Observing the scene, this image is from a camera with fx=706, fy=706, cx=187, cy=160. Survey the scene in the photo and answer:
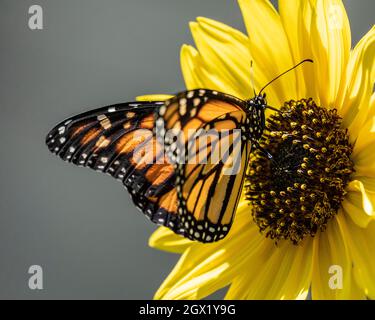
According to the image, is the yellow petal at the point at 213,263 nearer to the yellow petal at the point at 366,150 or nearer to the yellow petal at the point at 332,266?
the yellow petal at the point at 332,266

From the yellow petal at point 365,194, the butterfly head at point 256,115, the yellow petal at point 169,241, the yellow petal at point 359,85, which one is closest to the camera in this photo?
the yellow petal at point 365,194

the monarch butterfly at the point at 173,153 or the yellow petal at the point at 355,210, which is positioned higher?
the monarch butterfly at the point at 173,153

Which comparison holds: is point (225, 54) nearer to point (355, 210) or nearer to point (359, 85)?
point (359, 85)

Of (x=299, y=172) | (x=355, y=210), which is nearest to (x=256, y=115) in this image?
Answer: (x=299, y=172)

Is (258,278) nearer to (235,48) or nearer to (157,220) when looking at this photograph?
(157,220)

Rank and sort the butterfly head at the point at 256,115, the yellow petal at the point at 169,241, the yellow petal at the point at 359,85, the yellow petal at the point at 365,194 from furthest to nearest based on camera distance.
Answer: the yellow petal at the point at 169,241, the butterfly head at the point at 256,115, the yellow petal at the point at 359,85, the yellow petal at the point at 365,194

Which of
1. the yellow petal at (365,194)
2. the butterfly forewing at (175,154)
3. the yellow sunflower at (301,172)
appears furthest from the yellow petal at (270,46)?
the yellow petal at (365,194)
